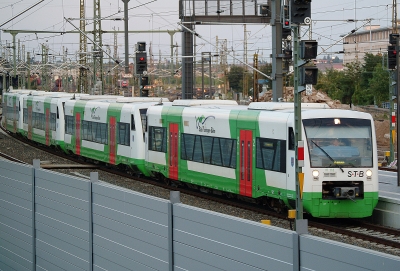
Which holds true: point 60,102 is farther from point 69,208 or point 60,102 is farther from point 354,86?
point 354,86

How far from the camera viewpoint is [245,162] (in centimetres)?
1908

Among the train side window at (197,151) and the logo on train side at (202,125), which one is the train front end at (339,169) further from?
the train side window at (197,151)

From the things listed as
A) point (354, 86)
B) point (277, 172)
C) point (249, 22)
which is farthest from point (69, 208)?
point (354, 86)

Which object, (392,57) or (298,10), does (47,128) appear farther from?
(298,10)

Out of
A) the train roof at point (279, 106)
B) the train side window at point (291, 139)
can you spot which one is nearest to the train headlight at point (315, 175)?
the train side window at point (291, 139)

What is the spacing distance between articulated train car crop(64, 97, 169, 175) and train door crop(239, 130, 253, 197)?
24.7 ft

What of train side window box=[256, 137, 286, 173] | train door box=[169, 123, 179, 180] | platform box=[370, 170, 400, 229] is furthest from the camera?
train door box=[169, 123, 179, 180]

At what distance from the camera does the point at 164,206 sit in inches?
283

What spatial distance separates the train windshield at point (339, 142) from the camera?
16703 millimetres

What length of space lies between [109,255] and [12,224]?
3350mm

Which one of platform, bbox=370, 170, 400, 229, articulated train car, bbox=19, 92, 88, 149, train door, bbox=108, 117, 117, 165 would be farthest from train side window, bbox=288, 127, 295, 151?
articulated train car, bbox=19, 92, 88, 149

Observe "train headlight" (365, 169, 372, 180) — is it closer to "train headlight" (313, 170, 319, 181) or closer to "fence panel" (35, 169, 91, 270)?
"train headlight" (313, 170, 319, 181)

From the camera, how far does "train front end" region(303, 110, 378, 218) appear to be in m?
16.6

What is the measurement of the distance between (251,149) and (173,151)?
5.08 m
